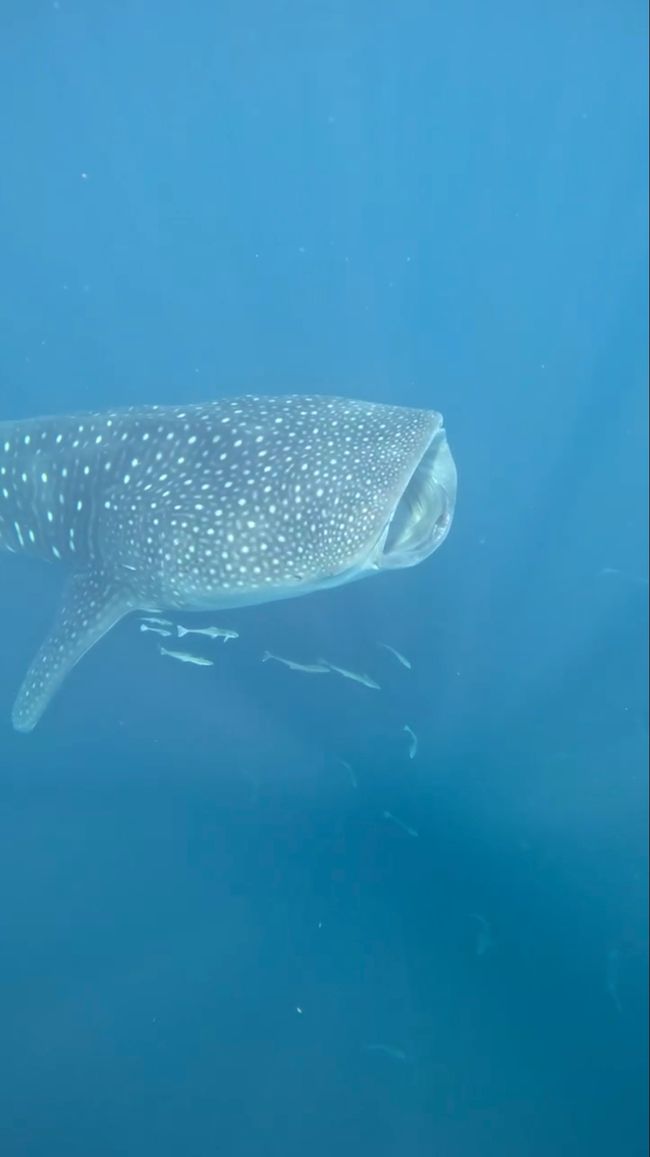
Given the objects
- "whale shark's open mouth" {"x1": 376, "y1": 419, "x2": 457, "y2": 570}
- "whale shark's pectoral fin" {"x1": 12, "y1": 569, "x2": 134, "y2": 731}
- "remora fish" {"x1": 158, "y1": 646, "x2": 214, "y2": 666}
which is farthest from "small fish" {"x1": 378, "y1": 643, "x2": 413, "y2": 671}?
"whale shark's pectoral fin" {"x1": 12, "y1": 569, "x2": 134, "y2": 731}

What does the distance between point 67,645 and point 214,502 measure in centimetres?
133

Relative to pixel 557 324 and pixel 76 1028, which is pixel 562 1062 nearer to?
pixel 76 1028

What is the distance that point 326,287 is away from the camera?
9.19 meters

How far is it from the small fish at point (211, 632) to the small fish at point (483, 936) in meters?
2.21

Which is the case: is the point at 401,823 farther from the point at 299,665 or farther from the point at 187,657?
the point at 187,657

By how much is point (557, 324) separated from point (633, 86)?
6875 mm

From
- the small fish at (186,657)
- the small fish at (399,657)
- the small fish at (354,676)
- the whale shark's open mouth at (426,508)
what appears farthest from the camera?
the small fish at (399,657)

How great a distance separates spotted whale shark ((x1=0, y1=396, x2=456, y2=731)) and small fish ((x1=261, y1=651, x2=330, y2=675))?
976 millimetres

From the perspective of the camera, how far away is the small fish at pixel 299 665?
5254mm

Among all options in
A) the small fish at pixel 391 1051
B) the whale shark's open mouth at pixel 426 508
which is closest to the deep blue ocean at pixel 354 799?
the small fish at pixel 391 1051

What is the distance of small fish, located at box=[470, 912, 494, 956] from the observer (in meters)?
4.47

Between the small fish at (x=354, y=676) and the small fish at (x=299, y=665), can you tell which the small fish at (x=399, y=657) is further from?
the small fish at (x=299, y=665)

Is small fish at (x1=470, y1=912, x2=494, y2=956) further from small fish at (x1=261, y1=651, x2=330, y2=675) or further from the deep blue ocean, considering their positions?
small fish at (x1=261, y1=651, x2=330, y2=675)

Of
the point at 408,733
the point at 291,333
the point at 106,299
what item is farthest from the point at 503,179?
the point at 408,733
